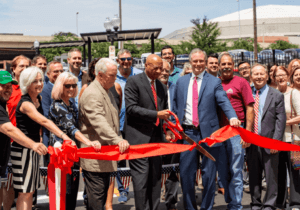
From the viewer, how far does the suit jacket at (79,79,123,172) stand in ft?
12.8

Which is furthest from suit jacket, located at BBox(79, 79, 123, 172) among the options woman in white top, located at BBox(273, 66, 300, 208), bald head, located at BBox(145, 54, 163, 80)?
woman in white top, located at BBox(273, 66, 300, 208)

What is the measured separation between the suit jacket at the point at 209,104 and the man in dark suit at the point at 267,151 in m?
0.70

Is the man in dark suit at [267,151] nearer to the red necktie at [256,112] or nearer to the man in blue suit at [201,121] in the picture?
the red necktie at [256,112]

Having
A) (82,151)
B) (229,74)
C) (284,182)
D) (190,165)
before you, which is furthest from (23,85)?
(284,182)

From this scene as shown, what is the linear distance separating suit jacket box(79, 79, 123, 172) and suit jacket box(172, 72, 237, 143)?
48.9 inches

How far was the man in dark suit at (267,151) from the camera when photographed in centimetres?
505

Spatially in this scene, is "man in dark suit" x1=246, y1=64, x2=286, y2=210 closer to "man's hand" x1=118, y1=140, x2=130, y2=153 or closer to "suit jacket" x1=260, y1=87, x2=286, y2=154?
"suit jacket" x1=260, y1=87, x2=286, y2=154

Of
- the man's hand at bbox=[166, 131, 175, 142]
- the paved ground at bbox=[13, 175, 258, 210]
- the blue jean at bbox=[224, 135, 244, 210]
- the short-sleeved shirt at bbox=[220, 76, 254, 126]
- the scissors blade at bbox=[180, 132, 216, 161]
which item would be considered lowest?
the paved ground at bbox=[13, 175, 258, 210]

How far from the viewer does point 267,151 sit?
508cm

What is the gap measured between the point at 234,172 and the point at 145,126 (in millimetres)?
1633

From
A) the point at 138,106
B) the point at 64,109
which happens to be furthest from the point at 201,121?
the point at 64,109

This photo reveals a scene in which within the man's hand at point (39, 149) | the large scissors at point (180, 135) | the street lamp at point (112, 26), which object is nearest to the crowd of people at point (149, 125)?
the man's hand at point (39, 149)

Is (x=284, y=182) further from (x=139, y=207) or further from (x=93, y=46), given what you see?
(x=93, y=46)

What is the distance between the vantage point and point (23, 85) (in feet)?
13.2
